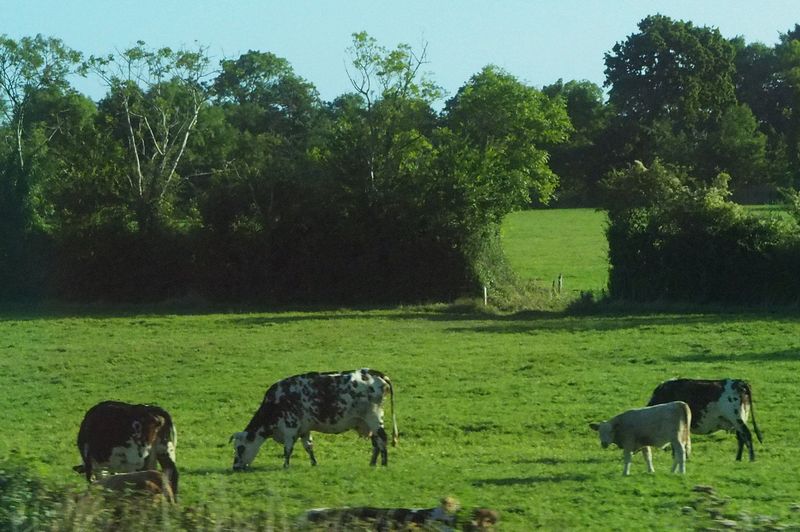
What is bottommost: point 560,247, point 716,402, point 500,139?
point 716,402

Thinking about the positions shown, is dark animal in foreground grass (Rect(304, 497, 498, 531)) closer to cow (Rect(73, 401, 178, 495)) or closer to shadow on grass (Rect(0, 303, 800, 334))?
cow (Rect(73, 401, 178, 495))

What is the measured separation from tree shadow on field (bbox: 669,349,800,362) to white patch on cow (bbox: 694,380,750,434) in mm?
10357

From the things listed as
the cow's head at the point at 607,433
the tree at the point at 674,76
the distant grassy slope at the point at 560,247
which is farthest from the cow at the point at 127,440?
the tree at the point at 674,76

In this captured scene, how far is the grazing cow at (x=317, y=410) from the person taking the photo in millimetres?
16094

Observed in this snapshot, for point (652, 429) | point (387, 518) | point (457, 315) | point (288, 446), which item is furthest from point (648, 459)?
point (457, 315)

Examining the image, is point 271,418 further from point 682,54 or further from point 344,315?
Answer: point 682,54

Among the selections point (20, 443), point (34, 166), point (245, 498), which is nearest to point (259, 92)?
point (34, 166)

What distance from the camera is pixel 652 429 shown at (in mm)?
14133

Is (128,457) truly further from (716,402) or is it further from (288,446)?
(716,402)

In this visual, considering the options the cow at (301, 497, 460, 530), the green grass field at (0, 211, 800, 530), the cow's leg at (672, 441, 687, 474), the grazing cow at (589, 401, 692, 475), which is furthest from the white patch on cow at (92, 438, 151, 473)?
the cow's leg at (672, 441, 687, 474)

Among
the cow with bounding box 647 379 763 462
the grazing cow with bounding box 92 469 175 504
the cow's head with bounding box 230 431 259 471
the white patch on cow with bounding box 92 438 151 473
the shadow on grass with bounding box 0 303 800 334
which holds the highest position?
the shadow on grass with bounding box 0 303 800 334

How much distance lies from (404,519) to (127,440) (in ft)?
19.1

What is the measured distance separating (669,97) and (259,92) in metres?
31.8

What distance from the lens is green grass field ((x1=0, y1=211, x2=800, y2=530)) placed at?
39.1 ft
